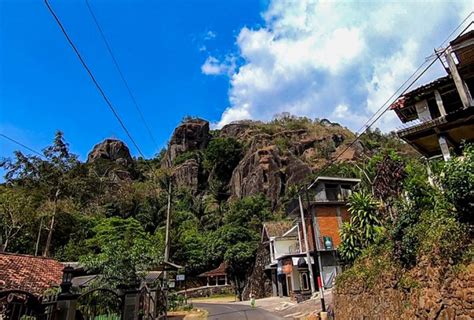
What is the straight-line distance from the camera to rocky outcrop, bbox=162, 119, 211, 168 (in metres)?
73.1

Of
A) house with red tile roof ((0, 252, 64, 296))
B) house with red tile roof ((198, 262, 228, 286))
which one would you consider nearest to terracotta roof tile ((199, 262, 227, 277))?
house with red tile roof ((198, 262, 228, 286))

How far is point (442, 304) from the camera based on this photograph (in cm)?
720

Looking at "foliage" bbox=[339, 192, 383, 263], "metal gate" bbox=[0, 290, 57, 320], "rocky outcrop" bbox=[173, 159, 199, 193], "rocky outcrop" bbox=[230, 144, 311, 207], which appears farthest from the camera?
"rocky outcrop" bbox=[173, 159, 199, 193]

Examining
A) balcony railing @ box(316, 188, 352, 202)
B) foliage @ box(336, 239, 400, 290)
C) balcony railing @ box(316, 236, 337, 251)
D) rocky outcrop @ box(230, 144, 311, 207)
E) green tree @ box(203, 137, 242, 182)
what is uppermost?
green tree @ box(203, 137, 242, 182)

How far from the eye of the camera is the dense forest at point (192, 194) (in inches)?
592

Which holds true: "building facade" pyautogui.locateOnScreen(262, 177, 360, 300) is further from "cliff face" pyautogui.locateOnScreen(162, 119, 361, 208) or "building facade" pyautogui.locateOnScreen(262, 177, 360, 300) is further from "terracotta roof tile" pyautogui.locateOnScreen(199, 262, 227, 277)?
"cliff face" pyautogui.locateOnScreen(162, 119, 361, 208)

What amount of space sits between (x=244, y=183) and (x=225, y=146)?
12440 millimetres

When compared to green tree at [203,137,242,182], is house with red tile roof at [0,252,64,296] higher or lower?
lower

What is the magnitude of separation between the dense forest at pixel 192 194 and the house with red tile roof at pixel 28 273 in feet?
7.91

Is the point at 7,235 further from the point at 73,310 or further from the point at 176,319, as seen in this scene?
the point at 73,310

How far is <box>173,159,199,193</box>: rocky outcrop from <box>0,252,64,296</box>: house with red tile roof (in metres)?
45.9

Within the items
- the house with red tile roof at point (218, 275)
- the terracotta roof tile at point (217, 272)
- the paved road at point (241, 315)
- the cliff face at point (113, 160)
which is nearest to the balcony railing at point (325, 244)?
the paved road at point (241, 315)

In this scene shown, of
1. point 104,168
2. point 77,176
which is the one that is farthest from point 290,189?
point 104,168

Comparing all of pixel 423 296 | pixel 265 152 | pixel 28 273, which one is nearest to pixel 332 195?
pixel 423 296
